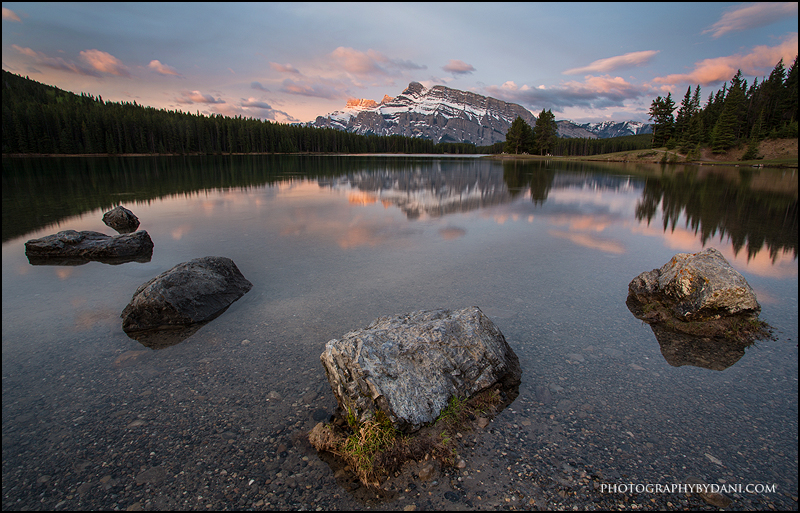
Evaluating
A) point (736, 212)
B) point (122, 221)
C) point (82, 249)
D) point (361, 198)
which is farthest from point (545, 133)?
point (82, 249)

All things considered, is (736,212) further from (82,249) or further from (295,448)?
(82,249)

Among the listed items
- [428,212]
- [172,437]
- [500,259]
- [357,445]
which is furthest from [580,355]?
[428,212]

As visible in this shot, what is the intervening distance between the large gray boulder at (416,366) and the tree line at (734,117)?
10112 cm

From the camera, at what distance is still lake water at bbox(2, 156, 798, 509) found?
412 centimetres

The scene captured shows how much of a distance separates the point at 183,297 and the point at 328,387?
177 inches

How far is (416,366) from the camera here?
5.11 meters

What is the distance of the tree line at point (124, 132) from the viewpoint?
97.3 metres

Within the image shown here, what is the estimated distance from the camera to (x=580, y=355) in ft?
21.7

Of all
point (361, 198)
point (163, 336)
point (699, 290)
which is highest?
point (361, 198)

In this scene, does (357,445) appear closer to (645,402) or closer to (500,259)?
(645,402)

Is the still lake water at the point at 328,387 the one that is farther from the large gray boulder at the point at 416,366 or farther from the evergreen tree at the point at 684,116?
the evergreen tree at the point at 684,116

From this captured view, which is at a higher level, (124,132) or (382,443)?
(124,132)

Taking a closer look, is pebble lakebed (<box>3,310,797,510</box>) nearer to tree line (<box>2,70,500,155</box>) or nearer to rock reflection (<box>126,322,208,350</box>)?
rock reflection (<box>126,322,208,350</box>)

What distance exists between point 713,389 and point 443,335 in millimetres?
4446
